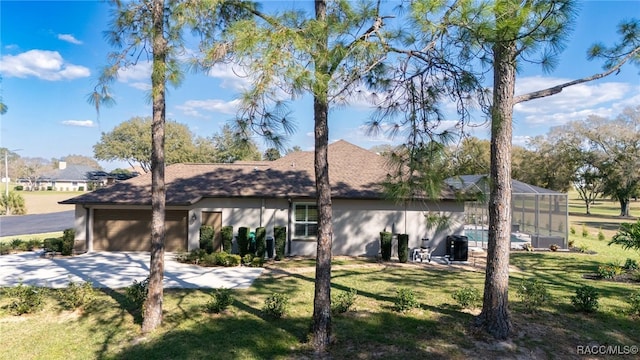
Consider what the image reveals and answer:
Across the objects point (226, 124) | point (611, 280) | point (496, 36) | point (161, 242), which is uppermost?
point (496, 36)

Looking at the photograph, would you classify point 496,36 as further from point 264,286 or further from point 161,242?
point 264,286

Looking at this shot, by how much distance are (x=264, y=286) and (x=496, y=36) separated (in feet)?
25.2

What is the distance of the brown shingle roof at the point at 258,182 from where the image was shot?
47.4 ft

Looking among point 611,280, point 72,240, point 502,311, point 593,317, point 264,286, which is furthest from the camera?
point 72,240

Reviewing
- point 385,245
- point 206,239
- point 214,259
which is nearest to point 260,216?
point 206,239

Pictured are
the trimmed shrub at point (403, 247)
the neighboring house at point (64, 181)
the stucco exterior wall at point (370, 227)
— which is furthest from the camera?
the neighboring house at point (64, 181)

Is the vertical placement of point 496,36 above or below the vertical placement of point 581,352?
above

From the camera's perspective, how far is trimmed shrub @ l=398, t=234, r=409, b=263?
1334 centimetres

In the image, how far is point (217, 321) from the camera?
6.99 m

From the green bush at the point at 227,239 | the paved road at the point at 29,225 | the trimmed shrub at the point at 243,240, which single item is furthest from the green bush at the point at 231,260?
the paved road at the point at 29,225

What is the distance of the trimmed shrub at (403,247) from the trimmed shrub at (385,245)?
371 millimetres

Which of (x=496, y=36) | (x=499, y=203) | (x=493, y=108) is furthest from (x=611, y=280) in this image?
(x=496, y=36)

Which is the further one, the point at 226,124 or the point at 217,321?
the point at 217,321

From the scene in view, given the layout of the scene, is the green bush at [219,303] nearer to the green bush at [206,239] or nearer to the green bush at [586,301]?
the green bush at [206,239]
